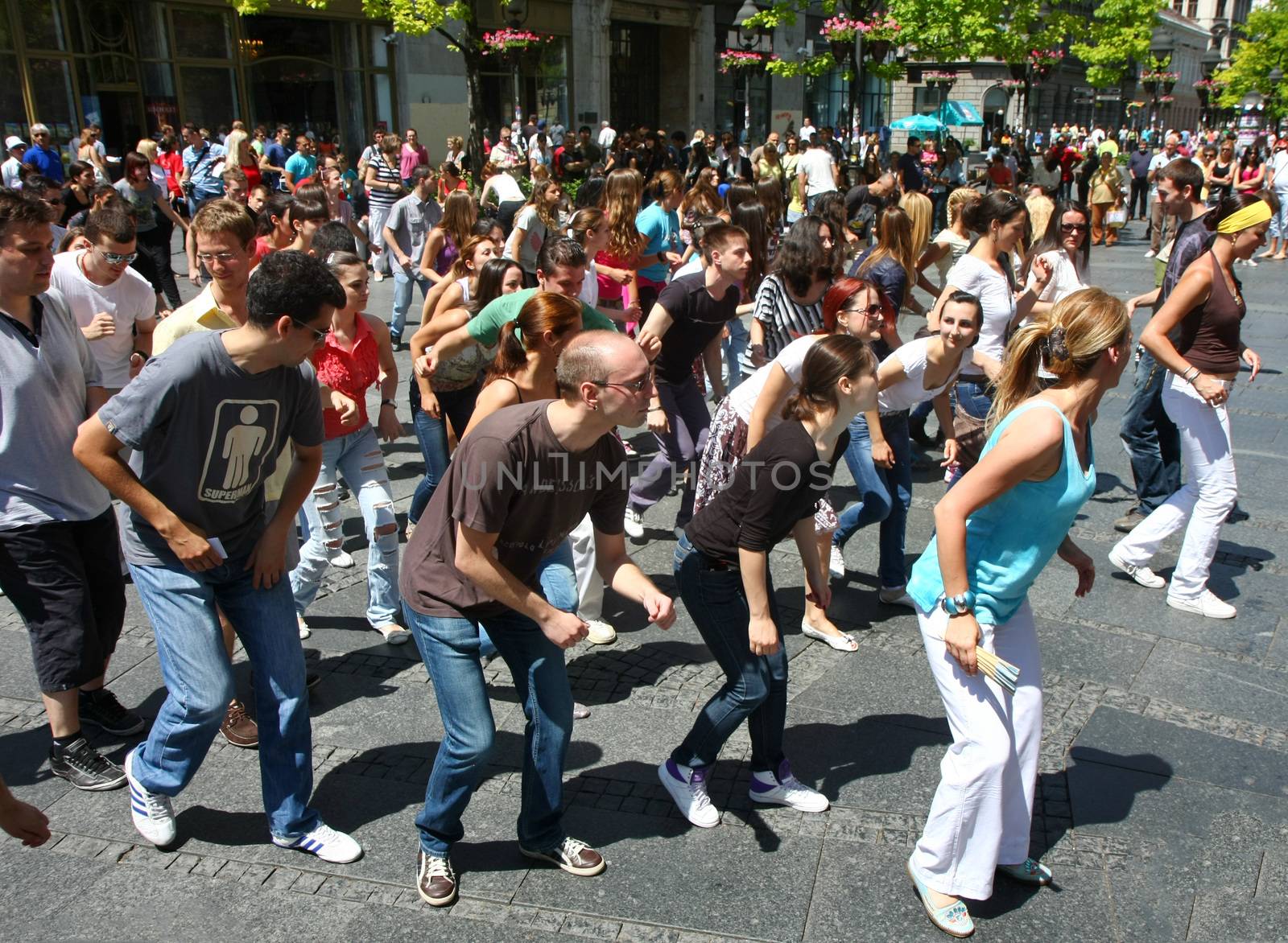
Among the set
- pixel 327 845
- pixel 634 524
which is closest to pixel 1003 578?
pixel 327 845

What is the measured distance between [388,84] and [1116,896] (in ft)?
88.2

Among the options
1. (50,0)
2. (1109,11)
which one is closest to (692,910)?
(50,0)

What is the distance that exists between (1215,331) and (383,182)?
11.8 meters

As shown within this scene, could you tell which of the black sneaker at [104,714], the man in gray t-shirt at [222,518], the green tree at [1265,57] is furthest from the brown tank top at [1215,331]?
the green tree at [1265,57]

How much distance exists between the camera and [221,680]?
3.25 meters

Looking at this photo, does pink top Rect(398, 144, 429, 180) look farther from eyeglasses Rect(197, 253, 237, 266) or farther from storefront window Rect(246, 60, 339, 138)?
eyeglasses Rect(197, 253, 237, 266)

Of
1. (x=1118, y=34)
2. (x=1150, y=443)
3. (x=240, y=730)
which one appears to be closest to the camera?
(x=240, y=730)

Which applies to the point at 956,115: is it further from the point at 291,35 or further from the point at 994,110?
the point at 291,35

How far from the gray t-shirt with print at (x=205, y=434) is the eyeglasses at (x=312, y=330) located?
186 mm

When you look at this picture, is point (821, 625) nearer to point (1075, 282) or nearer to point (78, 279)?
point (1075, 282)

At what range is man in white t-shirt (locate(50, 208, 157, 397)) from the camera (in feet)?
16.6

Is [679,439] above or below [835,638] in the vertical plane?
above

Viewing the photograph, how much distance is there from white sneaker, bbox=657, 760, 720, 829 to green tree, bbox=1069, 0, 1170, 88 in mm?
41481

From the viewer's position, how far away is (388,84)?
26734 mm
